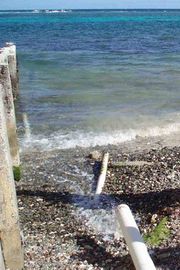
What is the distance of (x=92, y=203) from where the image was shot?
9852 millimetres

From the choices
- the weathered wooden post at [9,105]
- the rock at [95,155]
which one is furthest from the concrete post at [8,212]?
the rock at [95,155]

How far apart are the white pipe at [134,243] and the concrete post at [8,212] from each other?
1544 mm

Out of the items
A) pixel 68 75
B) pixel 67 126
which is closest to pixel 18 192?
pixel 67 126

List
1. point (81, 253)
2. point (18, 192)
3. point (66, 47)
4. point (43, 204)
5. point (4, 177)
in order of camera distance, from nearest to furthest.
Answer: point (4, 177), point (81, 253), point (43, 204), point (18, 192), point (66, 47)

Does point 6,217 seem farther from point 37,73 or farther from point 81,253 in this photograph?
point 37,73

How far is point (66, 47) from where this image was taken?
40625mm

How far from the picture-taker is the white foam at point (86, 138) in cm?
1409

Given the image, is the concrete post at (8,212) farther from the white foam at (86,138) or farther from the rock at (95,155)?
the white foam at (86,138)

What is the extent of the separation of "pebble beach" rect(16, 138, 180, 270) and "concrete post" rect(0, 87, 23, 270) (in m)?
0.36

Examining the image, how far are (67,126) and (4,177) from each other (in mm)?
9287

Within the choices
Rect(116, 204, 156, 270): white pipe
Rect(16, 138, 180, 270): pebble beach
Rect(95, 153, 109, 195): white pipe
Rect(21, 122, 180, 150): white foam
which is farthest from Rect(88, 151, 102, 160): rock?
Rect(116, 204, 156, 270): white pipe

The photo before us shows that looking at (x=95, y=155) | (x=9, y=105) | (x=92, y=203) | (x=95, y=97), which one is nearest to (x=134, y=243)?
(x=92, y=203)

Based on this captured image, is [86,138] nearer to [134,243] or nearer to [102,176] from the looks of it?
[102,176]

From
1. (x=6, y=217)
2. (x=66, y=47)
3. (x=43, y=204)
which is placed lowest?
(x=66, y=47)
